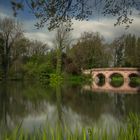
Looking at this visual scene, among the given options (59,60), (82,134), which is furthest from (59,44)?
(82,134)

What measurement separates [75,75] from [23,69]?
774 centimetres

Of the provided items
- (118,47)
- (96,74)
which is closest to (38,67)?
(96,74)

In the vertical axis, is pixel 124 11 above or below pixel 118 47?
below

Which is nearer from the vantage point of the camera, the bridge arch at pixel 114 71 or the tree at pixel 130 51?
the bridge arch at pixel 114 71

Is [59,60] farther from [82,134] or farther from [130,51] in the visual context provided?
[82,134]

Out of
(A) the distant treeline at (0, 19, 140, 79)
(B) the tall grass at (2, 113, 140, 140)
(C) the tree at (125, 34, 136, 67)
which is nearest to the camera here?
(B) the tall grass at (2, 113, 140, 140)

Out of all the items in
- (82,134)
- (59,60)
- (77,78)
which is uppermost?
(59,60)

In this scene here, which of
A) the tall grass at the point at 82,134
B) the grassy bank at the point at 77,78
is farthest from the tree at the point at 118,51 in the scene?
the tall grass at the point at 82,134

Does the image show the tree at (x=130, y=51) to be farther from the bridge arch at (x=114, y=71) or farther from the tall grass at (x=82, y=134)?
the tall grass at (x=82, y=134)

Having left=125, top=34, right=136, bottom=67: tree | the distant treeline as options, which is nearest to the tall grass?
the distant treeline

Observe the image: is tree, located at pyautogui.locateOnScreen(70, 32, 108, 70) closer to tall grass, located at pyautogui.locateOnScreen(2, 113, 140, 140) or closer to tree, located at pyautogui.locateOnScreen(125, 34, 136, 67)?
tree, located at pyautogui.locateOnScreen(125, 34, 136, 67)

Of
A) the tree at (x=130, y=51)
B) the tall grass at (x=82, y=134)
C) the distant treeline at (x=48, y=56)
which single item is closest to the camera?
the tall grass at (x=82, y=134)

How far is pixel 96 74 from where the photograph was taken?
174 feet

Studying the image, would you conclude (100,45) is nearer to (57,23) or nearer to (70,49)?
(70,49)
